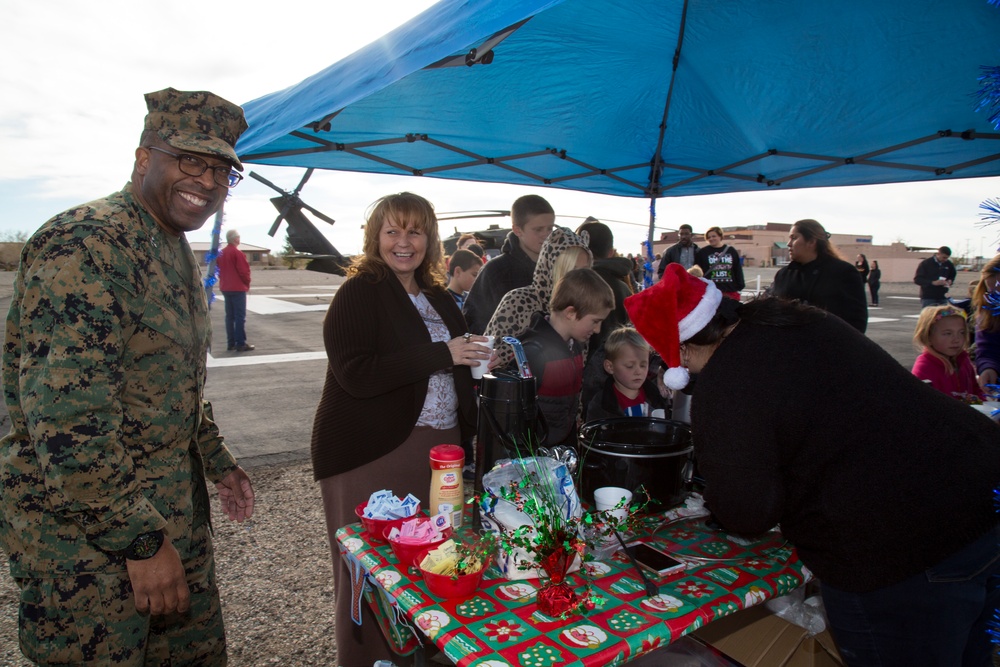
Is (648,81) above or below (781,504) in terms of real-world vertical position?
above

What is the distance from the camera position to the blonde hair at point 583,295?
241cm

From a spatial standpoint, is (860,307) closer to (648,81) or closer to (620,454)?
(648,81)

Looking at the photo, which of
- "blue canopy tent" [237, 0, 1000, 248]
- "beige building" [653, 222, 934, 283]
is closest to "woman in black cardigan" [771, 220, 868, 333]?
"blue canopy tent" [237, 0, 1000, 248]

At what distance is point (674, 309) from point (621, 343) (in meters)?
1.37

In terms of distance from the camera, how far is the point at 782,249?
54.8 meters

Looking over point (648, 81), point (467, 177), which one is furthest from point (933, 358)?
point (467, 177)

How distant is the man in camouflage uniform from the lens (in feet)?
3.95

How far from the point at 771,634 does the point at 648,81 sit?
3.31 m

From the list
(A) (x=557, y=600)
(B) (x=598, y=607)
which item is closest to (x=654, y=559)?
(B) (x=598, y=607)

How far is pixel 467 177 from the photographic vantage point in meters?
4.93

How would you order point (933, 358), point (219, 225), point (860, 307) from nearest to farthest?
point (219, 225) → point (933, 358) → point (860, 307)

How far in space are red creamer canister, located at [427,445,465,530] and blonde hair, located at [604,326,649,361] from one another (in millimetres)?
1411

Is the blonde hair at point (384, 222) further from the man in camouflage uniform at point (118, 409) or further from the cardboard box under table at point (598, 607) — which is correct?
the cardboard box under table at point (598, 607)

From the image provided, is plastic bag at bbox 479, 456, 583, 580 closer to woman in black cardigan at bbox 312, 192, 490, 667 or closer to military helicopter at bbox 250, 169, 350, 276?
woman in black cardigan at bbox 312, 192, 490, 667
